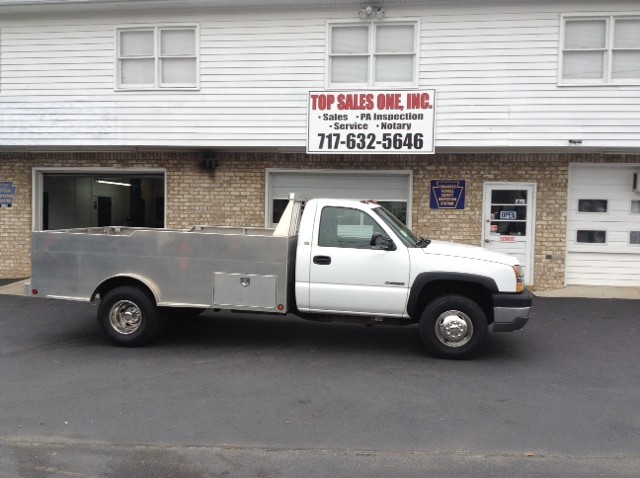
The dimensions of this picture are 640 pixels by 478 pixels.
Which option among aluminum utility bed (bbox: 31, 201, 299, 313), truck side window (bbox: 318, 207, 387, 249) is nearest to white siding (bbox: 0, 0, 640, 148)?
truck side window (bbox: 318, 207, 387, 249)

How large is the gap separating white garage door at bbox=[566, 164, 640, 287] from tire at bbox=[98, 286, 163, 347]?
27.0ft

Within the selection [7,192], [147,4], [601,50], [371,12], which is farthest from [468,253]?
[7,192]

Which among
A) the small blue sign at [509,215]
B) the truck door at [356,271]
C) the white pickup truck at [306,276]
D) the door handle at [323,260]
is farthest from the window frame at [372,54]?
the door handle at [323,260]

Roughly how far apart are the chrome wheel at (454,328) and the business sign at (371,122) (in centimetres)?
467

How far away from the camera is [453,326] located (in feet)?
21.9

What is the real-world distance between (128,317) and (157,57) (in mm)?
6299

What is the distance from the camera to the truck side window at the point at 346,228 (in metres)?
6.86

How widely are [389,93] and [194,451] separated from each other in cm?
801

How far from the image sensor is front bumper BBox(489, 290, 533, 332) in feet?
21.5

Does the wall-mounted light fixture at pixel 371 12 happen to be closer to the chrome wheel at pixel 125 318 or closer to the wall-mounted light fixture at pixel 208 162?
the wall-mounted light fixture at pixel 208 162

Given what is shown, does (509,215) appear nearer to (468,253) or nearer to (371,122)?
(371,122)

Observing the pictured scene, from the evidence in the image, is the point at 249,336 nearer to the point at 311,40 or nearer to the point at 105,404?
the point at 105,404

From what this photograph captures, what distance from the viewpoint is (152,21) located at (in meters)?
11.5

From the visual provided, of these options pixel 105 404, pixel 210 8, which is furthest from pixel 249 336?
pixel 210 8
